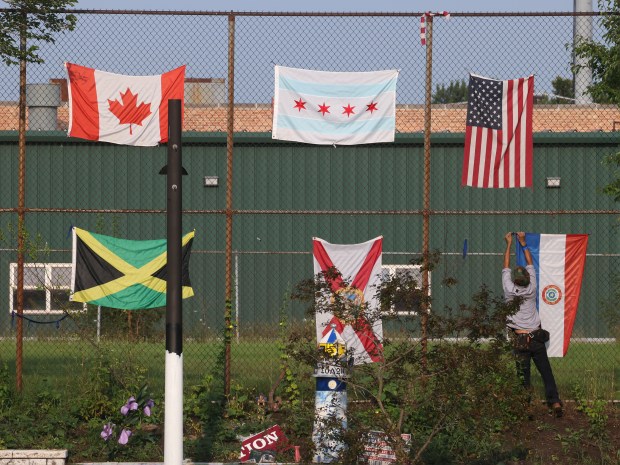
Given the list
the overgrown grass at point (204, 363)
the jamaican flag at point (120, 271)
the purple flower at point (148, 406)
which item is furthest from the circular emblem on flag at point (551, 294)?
the purple flower at point (148, 406)

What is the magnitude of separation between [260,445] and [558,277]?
4.63m

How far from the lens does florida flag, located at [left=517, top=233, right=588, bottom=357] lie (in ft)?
44.6

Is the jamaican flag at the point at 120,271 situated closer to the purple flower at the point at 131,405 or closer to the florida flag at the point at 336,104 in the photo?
the purple flower at the point at 131,405

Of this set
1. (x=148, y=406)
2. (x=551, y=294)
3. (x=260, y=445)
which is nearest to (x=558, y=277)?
(x=551, y=294)

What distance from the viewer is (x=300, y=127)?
13133mm

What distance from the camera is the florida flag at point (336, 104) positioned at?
13055 mm

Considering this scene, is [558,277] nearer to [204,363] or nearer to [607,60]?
[607,60]

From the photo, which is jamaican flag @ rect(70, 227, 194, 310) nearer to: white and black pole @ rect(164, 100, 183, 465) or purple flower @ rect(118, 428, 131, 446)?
purple flower @ rect(118, 428, 131, 446)

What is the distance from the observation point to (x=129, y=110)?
43.2ft

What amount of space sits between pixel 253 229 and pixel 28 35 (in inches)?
498

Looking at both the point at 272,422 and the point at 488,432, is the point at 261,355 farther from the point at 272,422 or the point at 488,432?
the point at 488,432

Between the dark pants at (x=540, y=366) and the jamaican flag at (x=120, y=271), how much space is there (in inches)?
161

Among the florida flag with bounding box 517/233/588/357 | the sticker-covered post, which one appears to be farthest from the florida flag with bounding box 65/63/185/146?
the florida flag with bounding box 517/233/588/357

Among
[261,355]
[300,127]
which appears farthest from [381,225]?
[300,127]
